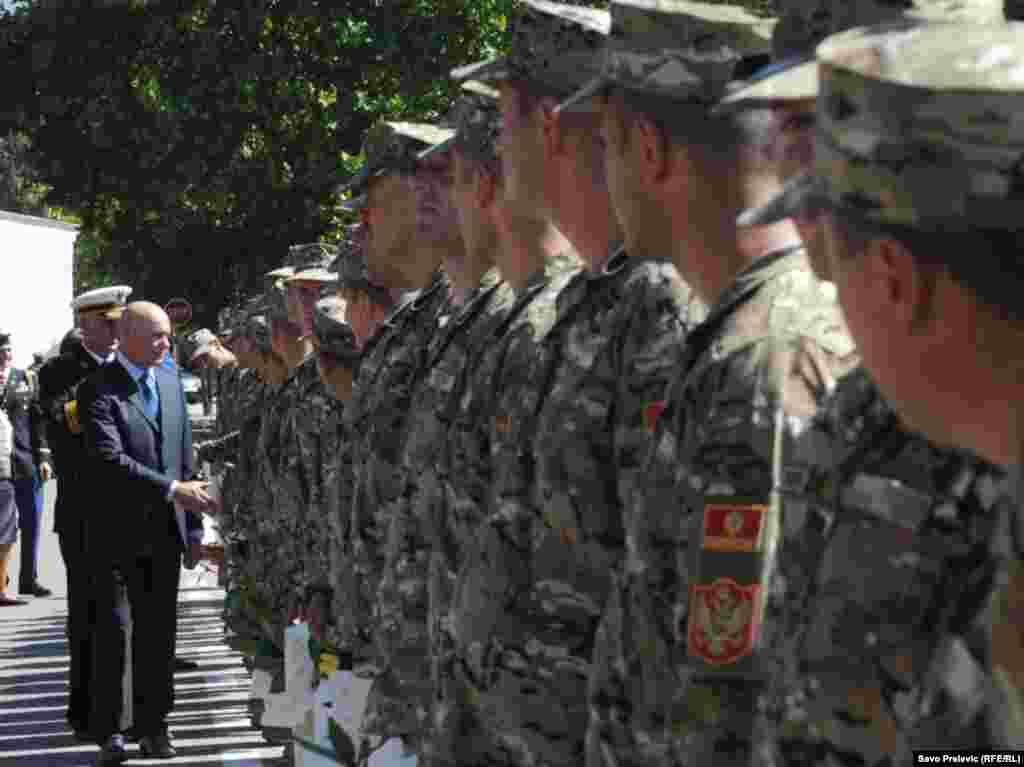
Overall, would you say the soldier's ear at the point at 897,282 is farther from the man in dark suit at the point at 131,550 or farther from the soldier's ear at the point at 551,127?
the man in dark suit at the point at 131,550

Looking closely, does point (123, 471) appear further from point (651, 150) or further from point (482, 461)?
point (651, 150)

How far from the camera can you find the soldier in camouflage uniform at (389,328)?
6.65m

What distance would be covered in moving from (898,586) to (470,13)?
76.3 ft

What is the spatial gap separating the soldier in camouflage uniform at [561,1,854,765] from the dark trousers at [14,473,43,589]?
578 inches

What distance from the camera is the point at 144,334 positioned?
10.3 meters

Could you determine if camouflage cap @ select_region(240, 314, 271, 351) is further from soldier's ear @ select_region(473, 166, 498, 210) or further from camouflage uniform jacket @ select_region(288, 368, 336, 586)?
soldier's ear @ select_region(473, 166, 498, 210)

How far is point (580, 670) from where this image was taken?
3.91 m

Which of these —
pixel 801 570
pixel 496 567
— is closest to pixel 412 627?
pixel 496 567

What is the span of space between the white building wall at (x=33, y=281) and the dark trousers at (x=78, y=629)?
2823 cm

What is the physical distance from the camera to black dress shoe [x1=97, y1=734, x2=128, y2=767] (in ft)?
33.5

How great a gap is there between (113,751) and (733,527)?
763cm

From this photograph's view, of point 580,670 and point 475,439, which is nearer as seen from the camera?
point 580,670

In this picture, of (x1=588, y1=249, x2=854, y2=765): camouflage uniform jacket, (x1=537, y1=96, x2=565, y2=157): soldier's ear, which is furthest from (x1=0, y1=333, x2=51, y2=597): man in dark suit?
(x1=588, y1=249, x2=854, y2=765): camouflage uniform jacket

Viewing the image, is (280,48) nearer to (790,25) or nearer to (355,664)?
(355,664)
